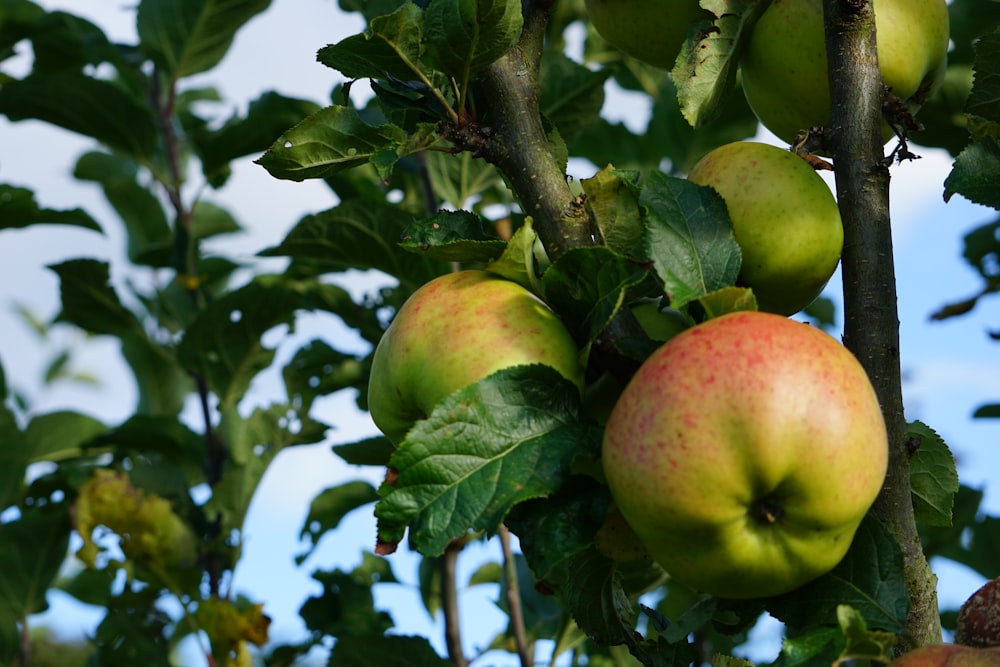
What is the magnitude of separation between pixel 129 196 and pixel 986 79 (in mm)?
2341

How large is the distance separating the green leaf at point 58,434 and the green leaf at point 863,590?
202 centimetres

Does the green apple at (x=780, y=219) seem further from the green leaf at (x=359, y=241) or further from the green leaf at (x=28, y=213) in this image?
the green leaf at (x=28, y=213)

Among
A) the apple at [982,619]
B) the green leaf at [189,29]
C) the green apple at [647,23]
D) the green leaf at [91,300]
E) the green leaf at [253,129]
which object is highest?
the green leaf at [189,29]

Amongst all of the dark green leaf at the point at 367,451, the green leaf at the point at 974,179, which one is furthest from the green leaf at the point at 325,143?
the dark green leaf at the point at 367,451

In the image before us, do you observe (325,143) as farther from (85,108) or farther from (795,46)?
(85,108)

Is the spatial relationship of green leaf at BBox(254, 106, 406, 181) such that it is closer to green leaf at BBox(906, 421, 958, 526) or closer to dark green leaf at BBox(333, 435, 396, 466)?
green leaf at BBox(906, 421, 958, 526)

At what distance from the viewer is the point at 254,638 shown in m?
2.05

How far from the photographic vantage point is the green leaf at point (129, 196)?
2848mm

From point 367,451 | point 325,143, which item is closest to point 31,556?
point 367,451

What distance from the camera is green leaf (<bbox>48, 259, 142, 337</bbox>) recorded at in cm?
246

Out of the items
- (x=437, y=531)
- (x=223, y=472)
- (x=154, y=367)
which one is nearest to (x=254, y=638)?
(x=223, y=472)

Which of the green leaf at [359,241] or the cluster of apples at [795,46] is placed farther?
the green leaf at [359,241]

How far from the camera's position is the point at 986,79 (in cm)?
116

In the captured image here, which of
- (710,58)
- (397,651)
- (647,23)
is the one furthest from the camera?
(397,651)
